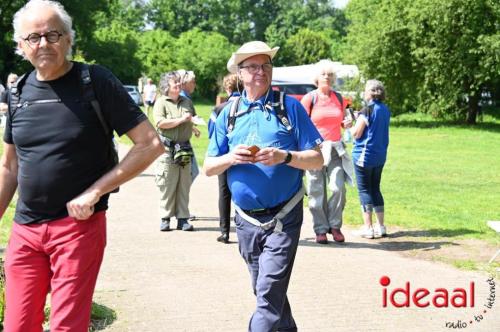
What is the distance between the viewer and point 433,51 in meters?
30.5

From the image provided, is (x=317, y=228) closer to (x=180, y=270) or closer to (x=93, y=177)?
(x=180, y=270)

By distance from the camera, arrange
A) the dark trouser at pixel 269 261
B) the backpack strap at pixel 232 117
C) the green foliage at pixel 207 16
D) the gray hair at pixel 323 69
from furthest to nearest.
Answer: the green foliage at pixel 207 16 → the gray hair at pixel 323 69 → the backpack strap at pixel 232 117 → the dark trouser at pixel 269 261

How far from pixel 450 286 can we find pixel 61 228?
4448mm

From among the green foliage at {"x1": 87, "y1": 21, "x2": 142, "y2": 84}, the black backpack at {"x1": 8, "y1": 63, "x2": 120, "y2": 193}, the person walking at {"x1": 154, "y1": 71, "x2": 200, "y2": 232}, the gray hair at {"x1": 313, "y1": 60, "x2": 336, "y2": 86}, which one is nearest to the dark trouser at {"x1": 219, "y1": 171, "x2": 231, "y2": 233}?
the person walking at {"x1": 154, "y1": 71, "x2": 200, "y2": 232}

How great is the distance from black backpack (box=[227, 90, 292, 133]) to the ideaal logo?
7.52ft

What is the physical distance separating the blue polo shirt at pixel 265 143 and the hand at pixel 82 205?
4.74 ft

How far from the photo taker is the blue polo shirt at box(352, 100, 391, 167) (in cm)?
898

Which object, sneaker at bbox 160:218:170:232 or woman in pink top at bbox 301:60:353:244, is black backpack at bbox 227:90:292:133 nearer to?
woman in pink top at bbox 301:60:353:244

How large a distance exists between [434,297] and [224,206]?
3112 millimetres

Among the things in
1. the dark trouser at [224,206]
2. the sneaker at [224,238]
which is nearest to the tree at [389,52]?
the dark trouser at [224,206]

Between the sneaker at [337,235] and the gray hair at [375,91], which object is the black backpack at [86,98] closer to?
the sneaker at [337,235]

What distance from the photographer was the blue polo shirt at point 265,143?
4660 millimetres

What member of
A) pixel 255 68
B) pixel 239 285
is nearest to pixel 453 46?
pixel 239 285

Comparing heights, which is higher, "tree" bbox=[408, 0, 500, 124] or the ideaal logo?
"tree" bbox=[408, 0, 500, 124]
